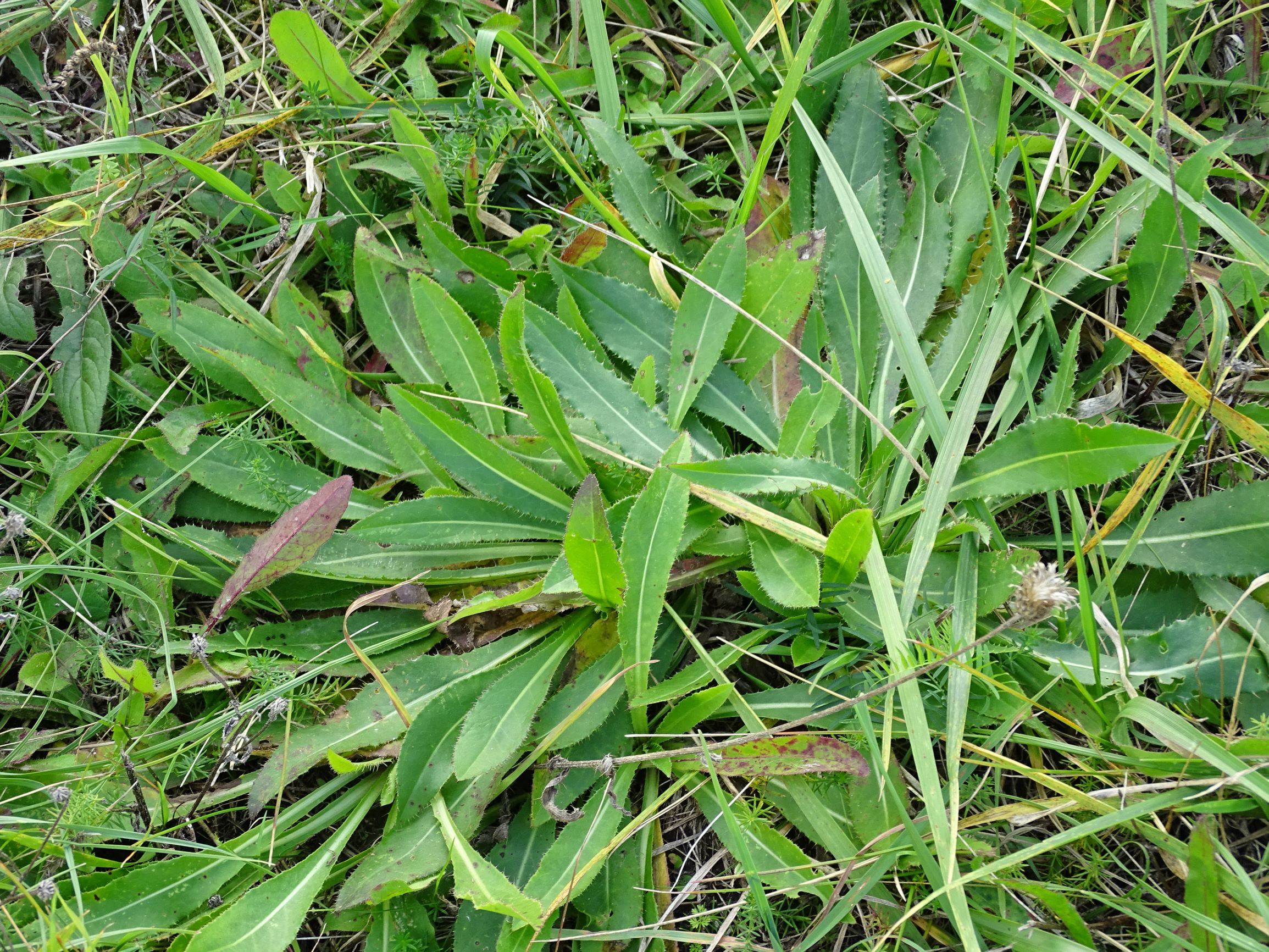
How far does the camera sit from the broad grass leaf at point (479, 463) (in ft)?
5.55

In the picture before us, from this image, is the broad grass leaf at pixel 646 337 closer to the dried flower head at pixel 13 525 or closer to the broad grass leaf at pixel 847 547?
the broad grass leaf at pixel 847 547

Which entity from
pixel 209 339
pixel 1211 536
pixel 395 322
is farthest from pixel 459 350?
pixel 1211 536

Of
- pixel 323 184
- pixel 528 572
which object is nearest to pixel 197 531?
pixel 528 572

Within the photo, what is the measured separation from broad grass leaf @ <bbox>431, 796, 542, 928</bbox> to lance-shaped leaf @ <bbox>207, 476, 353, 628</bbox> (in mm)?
579

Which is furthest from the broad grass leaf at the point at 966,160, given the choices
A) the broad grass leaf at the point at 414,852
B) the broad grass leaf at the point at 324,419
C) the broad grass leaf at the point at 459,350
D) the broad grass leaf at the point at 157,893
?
the broad grass leaf at the point at 157,893

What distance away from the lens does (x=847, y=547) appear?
155 centimetres

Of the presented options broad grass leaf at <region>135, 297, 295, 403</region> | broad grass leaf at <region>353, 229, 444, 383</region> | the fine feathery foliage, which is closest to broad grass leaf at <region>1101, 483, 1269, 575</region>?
the fine feathery foliage

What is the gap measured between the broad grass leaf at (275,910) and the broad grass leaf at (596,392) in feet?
3.18

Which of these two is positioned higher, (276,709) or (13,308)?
(13,308)

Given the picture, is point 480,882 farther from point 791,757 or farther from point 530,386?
point 530,386

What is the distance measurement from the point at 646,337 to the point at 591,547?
0.57 metres

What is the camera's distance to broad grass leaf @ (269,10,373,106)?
1.99 metres

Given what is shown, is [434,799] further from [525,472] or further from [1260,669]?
[1260,669]

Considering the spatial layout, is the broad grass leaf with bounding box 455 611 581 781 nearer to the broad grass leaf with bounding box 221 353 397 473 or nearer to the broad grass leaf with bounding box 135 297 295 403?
the broad grass leaf with bounding box 221 353 397 473
